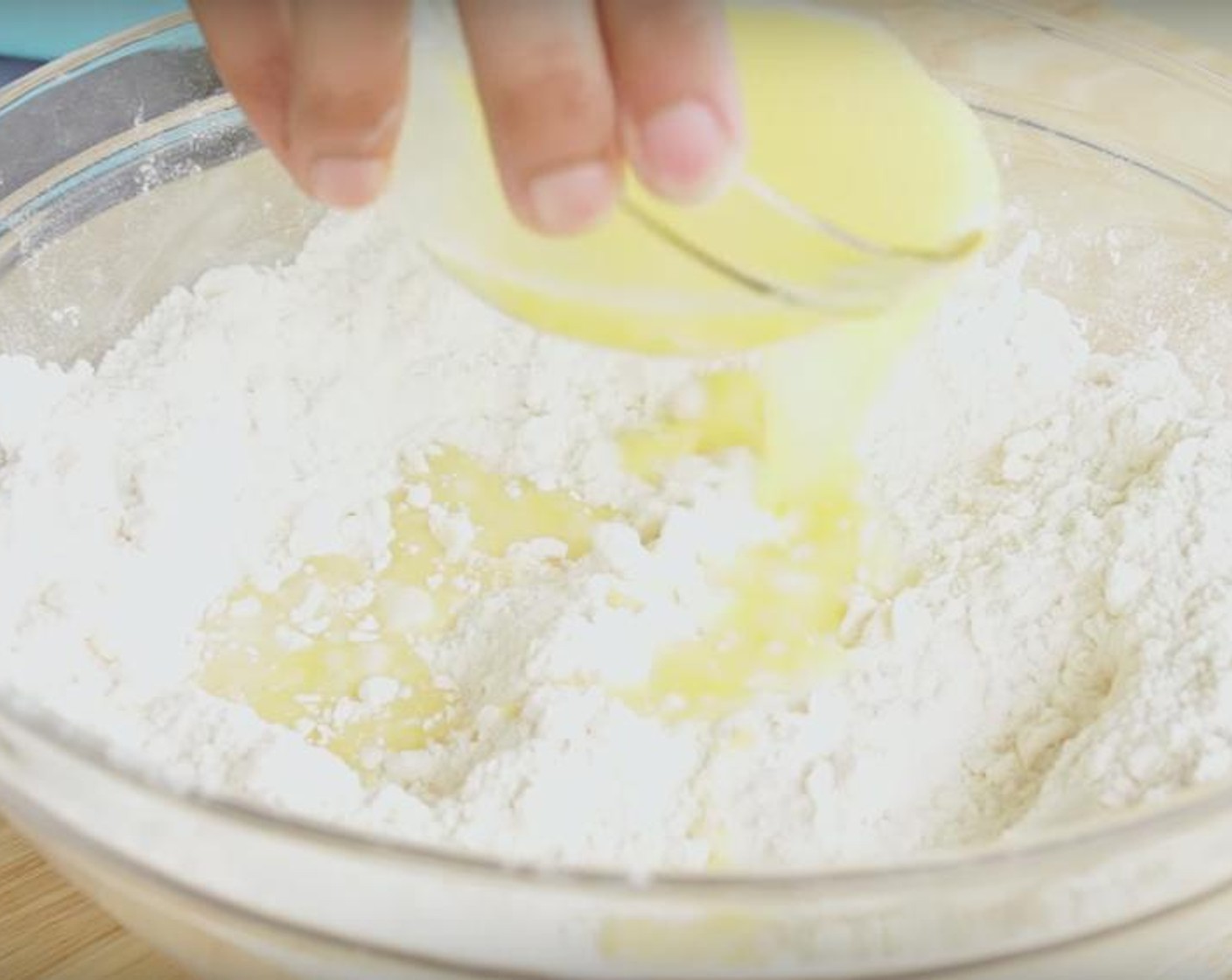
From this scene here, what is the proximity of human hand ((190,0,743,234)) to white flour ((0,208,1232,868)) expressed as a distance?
247mm

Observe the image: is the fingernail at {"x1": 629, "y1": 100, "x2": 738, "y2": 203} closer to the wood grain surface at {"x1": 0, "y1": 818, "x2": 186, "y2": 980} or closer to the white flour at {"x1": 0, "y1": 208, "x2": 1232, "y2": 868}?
the white flour at {"x1": 0, "y1": 208, "x2": 1232, "y2": 868}

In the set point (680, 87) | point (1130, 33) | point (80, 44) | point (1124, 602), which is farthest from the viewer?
point (80, 44)

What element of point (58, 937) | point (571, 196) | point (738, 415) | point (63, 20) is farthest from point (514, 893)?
point (63, 20)

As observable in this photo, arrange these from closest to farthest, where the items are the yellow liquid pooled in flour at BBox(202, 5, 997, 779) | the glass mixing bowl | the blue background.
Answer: the glass mixing bowl → the yellow liquid pooled in flour at BBox(202, 5, 997, 779) → the blue background

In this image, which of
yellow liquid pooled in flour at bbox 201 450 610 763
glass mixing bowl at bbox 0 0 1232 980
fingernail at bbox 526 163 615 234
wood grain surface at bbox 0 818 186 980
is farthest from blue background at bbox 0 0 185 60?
fingernail at bbox 526 163 615 234

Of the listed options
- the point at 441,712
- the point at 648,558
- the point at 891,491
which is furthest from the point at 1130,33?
the point at 441,712

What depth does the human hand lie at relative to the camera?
2.13 ft

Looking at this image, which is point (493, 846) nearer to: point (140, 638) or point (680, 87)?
point (140, 638)

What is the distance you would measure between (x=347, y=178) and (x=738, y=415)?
42cm

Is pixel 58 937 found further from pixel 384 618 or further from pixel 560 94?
pixel 560 94

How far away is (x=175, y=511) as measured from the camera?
1017 millimetres

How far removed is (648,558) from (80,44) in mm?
803

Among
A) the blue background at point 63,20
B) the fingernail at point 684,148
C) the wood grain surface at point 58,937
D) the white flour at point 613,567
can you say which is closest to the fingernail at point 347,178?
the fingernail at point 684,148

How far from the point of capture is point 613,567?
3.22 feet
